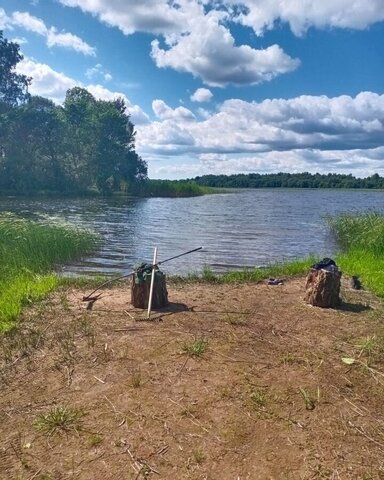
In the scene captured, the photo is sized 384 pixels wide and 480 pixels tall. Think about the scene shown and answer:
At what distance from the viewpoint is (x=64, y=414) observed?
4.09 meters

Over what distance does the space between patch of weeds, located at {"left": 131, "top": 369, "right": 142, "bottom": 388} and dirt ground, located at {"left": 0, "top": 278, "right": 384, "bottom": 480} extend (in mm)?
24

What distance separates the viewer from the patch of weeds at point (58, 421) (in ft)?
12.9

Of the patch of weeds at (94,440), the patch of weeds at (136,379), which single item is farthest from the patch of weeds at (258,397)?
the patch of weeds at (94,440)

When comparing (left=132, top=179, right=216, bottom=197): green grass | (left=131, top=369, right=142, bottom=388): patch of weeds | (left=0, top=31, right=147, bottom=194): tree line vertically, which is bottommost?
(left=131, top=369, right=142, bottom=388): patch of weeds

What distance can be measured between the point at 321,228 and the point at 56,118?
155 feet

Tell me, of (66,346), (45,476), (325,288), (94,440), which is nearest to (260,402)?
(94,440)

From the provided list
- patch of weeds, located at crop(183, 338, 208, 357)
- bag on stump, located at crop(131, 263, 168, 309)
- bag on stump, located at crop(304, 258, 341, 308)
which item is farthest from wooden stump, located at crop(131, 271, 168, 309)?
bag on stump, located at crop(304, 258, 341, 308)

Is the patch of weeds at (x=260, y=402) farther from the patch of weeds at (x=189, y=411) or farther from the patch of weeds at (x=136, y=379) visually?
the patch of weeds at (x=136, y=379)

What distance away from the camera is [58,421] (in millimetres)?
3984

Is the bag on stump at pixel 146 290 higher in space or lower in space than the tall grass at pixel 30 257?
higher

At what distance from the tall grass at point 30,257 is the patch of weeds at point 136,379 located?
2.66 metres

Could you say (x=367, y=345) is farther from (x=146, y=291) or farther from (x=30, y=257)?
(x=30, y=257)

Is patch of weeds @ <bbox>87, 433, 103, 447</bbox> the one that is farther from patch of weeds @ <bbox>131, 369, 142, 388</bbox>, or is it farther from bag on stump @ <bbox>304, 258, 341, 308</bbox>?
bag on stump @ <bbox>304, 258, 341, 308</bbox>

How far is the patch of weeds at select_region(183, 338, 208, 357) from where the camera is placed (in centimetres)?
543
